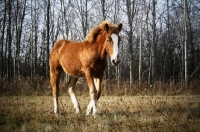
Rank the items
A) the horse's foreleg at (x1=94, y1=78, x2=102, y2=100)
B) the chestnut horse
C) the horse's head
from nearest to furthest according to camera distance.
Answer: the horse's head → the chestnut horse → the horse's foreleg at (x1=94, y1=78, x2=102, y2=100)

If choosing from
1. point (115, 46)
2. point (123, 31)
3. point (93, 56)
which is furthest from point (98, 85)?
point (123, 31)

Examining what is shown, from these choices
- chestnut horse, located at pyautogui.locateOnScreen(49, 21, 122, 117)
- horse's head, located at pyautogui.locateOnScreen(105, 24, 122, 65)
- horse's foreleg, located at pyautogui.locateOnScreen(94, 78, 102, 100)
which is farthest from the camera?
horse's foreleg, located at pyautogui.locateOnScreen(94, 78, 102, 100)

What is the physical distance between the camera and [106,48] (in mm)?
6250

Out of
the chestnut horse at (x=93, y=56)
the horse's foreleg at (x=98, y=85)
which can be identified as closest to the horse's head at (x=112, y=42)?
the chestnut horse at (x=93, y=56)

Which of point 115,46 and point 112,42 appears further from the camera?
point 112,42

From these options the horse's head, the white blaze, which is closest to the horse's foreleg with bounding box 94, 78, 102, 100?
the horse's head

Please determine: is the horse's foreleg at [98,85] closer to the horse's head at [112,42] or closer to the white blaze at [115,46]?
the horse's head at [112,42]

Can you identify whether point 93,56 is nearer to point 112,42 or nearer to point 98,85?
point 112,42

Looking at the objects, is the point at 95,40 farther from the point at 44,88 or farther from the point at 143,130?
the point at 44,88

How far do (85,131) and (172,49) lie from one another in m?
35.8

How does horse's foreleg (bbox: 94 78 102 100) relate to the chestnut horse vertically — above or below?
below

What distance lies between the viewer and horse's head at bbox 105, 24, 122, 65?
18.9 feet

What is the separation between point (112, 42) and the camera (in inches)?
237

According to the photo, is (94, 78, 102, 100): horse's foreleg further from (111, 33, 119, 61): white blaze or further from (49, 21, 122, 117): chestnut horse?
(111, 33, 119, 61): white blaze
